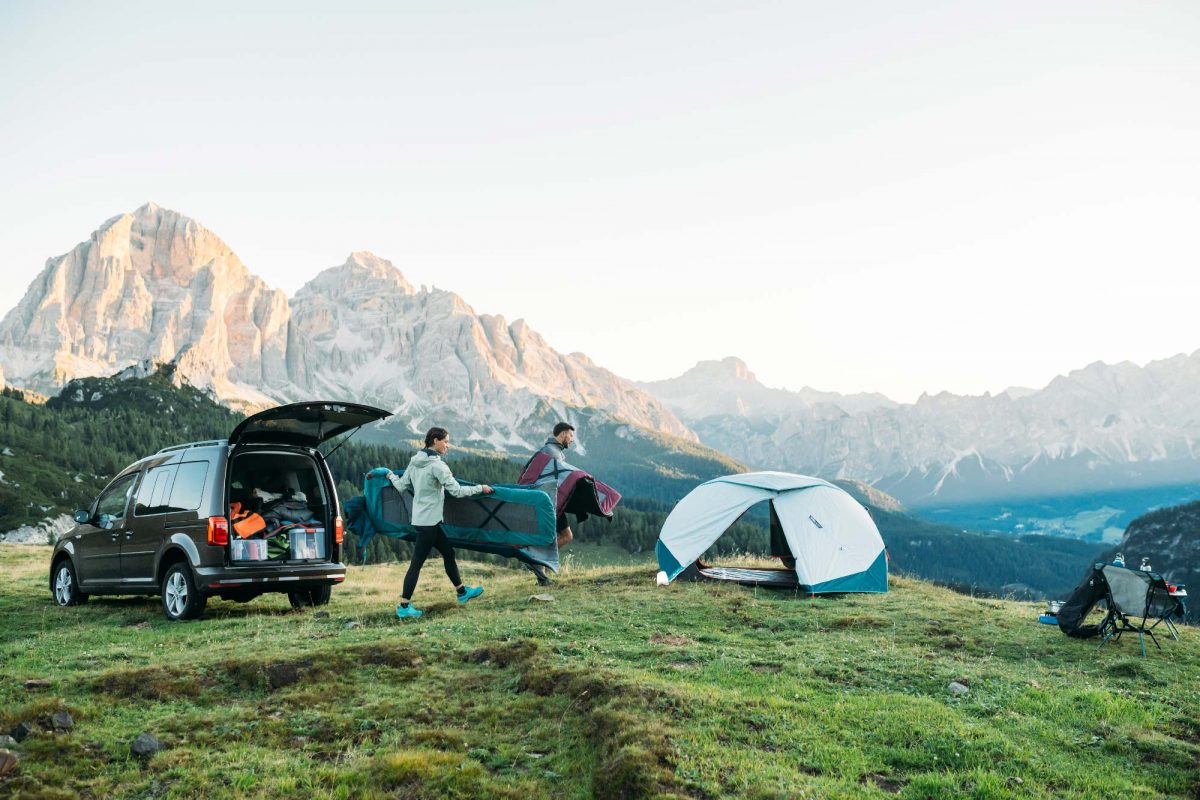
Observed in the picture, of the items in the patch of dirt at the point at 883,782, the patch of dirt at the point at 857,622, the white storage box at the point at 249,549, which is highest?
the white storage box at the point at 249,549

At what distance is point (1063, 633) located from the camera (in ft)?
44.7

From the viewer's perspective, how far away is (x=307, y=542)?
15219 mm

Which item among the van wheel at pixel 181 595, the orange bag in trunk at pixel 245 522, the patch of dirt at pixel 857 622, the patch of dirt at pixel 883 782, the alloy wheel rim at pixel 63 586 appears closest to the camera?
the patch of dirt at pixel 883 782

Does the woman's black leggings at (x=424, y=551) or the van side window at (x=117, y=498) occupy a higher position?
the van side window at (x=117, y=498)

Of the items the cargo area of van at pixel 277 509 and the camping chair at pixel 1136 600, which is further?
the cargo area of van at pixel 277 509

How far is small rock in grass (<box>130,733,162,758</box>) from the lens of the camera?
23.9ft

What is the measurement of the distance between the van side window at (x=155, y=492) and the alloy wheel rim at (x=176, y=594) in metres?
1.25

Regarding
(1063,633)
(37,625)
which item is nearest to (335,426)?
(37,625)

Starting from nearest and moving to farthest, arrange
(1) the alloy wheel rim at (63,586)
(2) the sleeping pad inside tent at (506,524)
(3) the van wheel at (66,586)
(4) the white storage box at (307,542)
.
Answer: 1. (4) the white storage box at (307,542)
2. (3) the van wheel at (66,586)
3. (1) the alloy wheel rim at (63,586)
4. (2) the sleeping pad inside tent at (506,524)

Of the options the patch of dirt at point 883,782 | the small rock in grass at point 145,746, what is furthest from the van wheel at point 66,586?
the patch of dirt at point 883,782

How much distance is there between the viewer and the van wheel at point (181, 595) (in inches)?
547

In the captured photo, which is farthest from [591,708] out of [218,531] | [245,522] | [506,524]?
[506,524]

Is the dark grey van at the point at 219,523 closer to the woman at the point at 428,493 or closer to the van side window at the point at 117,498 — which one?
the van side window at the point at 117,498

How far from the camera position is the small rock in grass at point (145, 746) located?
729 centimetres
